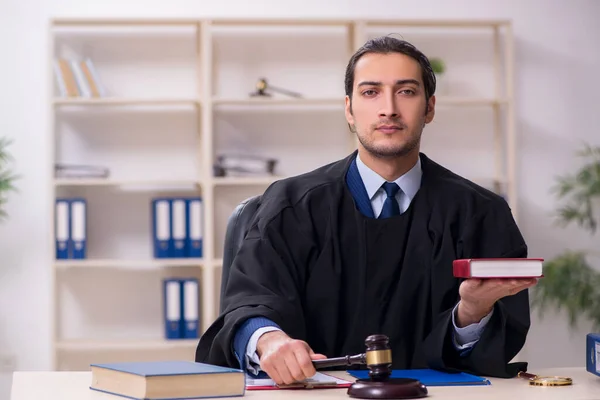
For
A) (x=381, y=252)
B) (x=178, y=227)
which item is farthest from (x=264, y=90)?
(x=381, y=252)

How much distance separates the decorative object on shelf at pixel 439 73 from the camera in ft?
14.8

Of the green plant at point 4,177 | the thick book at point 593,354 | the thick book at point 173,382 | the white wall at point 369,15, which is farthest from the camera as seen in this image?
the white wall at point 369,15

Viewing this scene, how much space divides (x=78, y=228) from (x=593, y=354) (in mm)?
3233

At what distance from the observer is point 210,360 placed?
1801 millimetres

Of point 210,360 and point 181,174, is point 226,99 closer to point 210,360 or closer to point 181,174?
point 181,174

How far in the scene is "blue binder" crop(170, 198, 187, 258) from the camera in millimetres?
4434

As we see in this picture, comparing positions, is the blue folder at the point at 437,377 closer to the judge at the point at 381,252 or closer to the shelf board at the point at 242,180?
the judge at the point at 381,252

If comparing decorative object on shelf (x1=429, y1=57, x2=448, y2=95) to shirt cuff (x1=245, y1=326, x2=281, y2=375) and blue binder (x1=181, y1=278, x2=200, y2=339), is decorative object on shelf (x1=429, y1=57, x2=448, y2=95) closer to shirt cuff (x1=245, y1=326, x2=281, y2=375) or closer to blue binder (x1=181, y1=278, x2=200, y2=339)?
blue binder (x1=181, y1=278, x2=200, y2=339)

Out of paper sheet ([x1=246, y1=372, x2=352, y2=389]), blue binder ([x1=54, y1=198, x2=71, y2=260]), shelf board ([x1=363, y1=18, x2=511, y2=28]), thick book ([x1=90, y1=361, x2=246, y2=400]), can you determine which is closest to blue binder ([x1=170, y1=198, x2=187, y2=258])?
blue binder ([x1=54, y1=198, x2=71, y2=260])

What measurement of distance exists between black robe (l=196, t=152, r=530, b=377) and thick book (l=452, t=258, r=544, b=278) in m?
0.36

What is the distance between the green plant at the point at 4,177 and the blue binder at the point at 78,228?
0.33m

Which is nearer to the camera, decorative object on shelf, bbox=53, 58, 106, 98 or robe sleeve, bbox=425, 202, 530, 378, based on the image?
robe sleeve, bbox=425, 202, 530, 378

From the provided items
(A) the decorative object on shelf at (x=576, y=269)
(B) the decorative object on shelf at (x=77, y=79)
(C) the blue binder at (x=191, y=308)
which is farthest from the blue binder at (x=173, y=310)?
(A) the decorative object on shelf at (x=576, y=269)

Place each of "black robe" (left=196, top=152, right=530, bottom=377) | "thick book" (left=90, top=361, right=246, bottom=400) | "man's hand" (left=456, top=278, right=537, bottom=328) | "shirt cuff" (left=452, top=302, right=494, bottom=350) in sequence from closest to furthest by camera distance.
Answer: "thick book" (left=90, top=361, right=246, bottom=400) < "man's hand" (left=456, top=278, right=537, bottom=328) < "shirt cuff" (left=452, top=302, right=494, bottom=350) < "black robe" (left=196, top=152, right=530, bottom=377)
